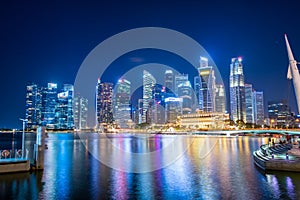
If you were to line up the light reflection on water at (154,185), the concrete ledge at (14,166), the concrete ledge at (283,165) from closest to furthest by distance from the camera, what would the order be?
1. the light reflection on water at (154,185)
2. the concrete ledge at (14,166)
3. the concrete ledge at (283,165)

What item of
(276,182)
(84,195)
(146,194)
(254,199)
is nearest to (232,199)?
(254,199)

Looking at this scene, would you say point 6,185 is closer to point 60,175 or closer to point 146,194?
point 60,175

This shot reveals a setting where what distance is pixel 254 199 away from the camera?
45.3ft

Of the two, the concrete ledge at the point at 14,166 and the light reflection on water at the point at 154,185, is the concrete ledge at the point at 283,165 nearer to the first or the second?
the light reflection on water at the point at 154,185

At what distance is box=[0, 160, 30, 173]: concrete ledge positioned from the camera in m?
20.5

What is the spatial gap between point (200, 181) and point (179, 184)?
1.64 metres

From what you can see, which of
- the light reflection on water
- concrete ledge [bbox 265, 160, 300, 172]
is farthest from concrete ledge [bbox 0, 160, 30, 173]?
concrete ledge [bbox 265, 160, 300, 172]

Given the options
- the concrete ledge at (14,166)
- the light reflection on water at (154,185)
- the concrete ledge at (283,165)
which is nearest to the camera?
the light reflection on water at (154,185)

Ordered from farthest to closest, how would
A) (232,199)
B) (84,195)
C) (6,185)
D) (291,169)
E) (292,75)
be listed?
(292,75) → (291,169) → (6,185) → (84,195) → (232,199)

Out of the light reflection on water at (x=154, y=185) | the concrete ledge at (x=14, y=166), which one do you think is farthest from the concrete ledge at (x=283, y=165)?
the concrete ledge at (x=14, y=166)

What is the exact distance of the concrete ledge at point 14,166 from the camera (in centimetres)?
2047

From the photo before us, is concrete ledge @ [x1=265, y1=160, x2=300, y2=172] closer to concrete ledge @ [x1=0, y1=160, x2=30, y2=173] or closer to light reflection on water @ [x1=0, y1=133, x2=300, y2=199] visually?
light reflection on water @ [x1=0, y1=133, x2=300, y2=199]

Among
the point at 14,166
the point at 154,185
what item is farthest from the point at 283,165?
the point at 14,166

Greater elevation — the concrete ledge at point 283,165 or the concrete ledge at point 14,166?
the concrete ledge at point 14,166
